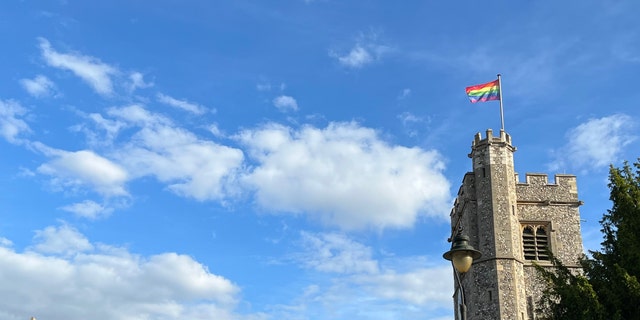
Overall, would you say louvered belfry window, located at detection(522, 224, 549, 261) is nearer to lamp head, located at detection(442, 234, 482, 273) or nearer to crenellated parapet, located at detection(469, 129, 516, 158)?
crenellated parapet, located at detection(469, 129, 516, 158)

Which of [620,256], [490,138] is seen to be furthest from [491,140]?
[620,256]

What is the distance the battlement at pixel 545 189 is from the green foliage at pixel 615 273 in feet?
43.7

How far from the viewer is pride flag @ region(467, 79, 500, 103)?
3506cm

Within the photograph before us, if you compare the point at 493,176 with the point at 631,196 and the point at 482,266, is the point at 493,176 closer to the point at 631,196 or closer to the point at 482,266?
the point at 482,266

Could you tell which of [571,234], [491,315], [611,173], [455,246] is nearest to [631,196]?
[611,173]

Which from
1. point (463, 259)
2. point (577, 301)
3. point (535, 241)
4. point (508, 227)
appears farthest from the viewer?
point (535, 241)

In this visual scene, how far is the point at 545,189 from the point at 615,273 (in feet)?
50.2

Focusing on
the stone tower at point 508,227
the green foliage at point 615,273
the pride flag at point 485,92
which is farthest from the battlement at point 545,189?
the green foliage at point 615,273

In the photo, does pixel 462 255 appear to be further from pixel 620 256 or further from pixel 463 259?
pixel 620 256

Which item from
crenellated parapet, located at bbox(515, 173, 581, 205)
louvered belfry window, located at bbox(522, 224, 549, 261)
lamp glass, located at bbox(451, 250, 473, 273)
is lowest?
lamp glass, located at bbox(451, 250, 473, 273)

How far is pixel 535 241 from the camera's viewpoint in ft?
110

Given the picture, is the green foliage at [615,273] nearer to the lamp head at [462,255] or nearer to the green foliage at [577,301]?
the green foliage at [577,301]

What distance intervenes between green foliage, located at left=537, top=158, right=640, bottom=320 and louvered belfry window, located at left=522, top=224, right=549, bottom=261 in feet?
39.8

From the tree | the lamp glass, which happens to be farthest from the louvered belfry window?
the lamp glass
